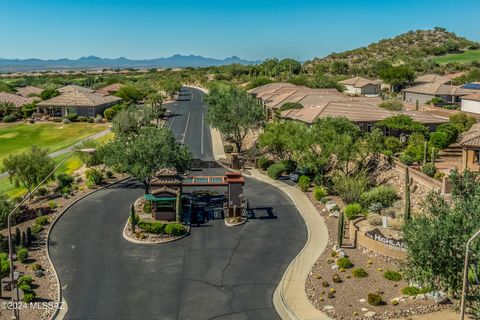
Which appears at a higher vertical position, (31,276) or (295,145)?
(295,145)

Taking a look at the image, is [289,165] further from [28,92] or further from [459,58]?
[459,58]

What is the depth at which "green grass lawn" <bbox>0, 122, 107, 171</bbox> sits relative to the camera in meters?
81.6

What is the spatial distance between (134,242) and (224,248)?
7236mm

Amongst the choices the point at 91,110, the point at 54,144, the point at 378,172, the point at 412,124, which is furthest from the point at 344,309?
the point at 91,110

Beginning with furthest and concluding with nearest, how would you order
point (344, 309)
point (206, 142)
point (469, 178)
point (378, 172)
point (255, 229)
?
1. point (206, 142)
2. point (378, 172)
3. point (255, 229)
4. point (469, 178)
5. point (344, 309)

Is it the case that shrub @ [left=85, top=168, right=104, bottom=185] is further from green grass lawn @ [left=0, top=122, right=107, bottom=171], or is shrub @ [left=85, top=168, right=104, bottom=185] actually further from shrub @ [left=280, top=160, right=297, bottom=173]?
green grass lawn @ [left=0, top=122, right=107, bottom=171]

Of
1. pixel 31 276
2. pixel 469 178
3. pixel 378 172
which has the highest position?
pixel 469 178

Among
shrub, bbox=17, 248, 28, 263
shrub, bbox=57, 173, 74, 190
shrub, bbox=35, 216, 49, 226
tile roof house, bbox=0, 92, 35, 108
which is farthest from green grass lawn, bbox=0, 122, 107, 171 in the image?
shrub, bbox=17, 248, 28, 263

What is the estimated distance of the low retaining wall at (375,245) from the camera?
33.5 metres

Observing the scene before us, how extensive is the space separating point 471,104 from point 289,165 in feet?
108

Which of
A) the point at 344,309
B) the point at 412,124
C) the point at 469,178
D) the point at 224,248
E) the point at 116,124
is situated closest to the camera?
the point at 344,309

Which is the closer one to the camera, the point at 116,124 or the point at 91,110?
the point at 116,124

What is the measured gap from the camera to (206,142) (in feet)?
261

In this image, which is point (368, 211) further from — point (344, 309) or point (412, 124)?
point (412, 124)
